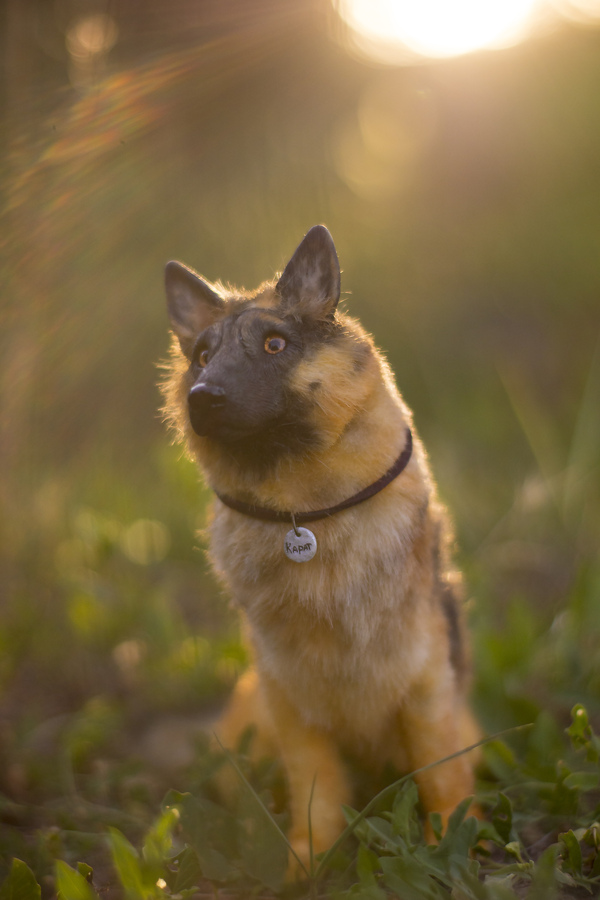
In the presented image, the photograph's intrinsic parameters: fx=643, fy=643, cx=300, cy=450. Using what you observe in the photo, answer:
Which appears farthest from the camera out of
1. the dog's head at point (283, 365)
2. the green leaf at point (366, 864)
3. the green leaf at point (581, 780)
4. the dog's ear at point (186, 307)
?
the dog's ear at point (186, 307)

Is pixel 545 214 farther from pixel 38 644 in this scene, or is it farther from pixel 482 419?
pixel 38 644

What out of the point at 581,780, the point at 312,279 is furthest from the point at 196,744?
the point at 312,279

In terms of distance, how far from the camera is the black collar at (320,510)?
211 centimetres

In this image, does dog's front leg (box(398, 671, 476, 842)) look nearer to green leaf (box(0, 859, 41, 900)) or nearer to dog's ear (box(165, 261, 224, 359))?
green leaf (box(0, 859, 41, 900))

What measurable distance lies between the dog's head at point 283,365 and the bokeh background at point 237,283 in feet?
5.48

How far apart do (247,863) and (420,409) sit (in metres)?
5.30

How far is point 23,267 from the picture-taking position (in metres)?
3.46

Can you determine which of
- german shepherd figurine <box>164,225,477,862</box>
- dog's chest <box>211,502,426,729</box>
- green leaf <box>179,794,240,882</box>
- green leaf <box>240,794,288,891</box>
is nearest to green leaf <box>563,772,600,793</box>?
german shepherd figurine <box>164,225,477,862</box>

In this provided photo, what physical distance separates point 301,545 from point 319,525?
0.09m

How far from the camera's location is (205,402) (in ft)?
6.28

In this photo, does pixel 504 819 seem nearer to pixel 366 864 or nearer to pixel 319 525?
pixel 366 864

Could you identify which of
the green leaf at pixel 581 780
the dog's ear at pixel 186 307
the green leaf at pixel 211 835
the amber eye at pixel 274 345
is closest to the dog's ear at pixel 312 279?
the amber eye at pixel 274 345

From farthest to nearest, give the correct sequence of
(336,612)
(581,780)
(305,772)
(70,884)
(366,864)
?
(305,772)
(581,780)
(336,612)
(366,864)
(70,884)

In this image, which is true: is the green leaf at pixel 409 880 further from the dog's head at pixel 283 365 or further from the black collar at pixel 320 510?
the dog's head at pixel 283 365
